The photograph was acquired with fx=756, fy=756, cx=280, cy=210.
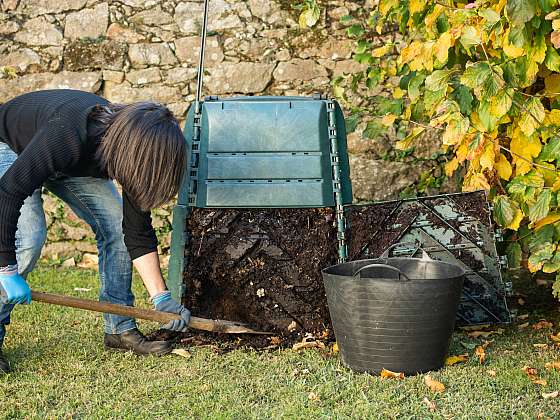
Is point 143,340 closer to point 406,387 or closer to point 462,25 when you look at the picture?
point 406,387

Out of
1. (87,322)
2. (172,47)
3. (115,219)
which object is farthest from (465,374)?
(172,47)

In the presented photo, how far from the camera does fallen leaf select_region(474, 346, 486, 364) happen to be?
10.3ft

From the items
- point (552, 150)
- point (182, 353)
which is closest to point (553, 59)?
point (552, 150)

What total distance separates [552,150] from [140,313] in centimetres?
177

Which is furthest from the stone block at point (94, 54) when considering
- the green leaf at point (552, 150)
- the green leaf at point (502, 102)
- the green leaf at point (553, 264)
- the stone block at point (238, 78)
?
the green leaf at point (553, 264)

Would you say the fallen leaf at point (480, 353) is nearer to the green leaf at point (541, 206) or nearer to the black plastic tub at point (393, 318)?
the black plastic tub at point (393, 318)

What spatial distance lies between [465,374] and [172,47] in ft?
10.5

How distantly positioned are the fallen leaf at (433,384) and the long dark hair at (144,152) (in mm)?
1196

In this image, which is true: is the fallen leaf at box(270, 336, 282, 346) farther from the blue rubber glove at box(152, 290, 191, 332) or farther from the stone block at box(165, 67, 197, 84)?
the stone block at box(165, 67, 197, 84)

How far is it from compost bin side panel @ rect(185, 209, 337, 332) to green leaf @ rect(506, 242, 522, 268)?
2.78 ft

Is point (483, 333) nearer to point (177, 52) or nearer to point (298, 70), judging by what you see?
point (298, 70)

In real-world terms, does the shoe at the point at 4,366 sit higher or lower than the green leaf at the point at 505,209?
lower

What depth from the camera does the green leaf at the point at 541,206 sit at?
2.97 metres

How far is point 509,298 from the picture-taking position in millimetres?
4254
